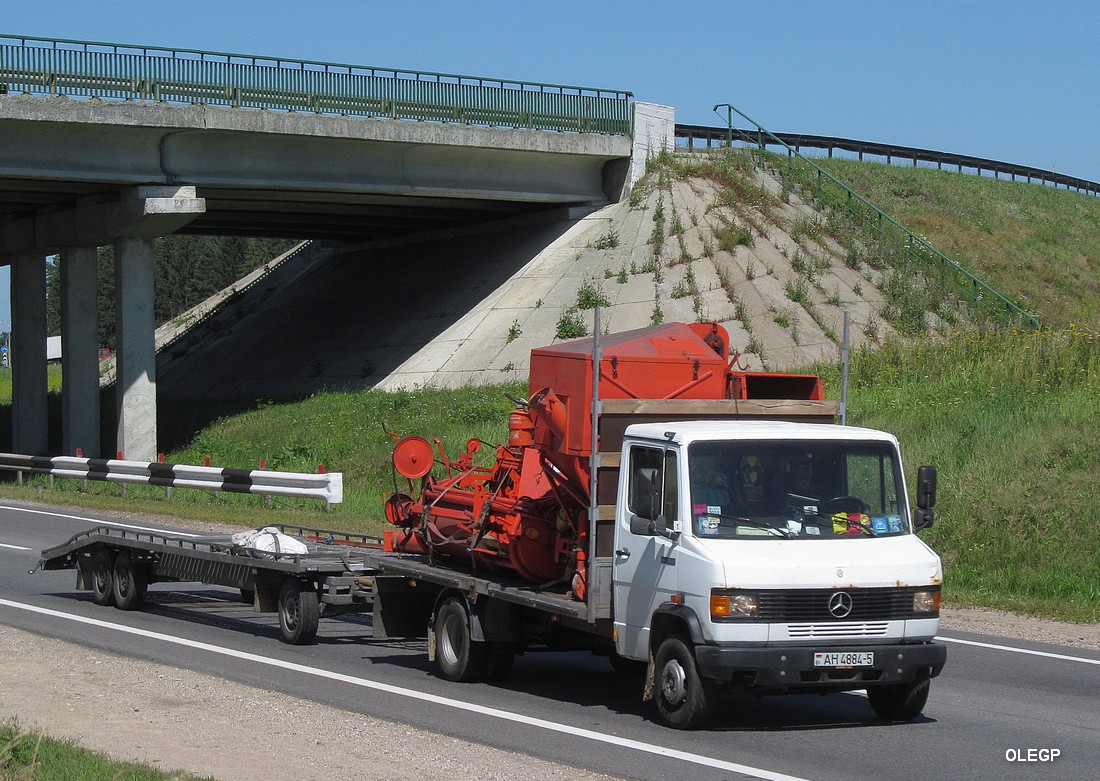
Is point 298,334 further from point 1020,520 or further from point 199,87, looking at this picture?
point 1020,520

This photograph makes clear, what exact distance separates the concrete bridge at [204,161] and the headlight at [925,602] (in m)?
24.0

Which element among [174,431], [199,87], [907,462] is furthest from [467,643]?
[174,431]

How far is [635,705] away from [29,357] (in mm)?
31915

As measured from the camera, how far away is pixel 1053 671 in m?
11.5

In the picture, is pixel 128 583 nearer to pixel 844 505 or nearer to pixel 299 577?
pixel 299 577

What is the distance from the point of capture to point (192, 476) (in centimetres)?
2622

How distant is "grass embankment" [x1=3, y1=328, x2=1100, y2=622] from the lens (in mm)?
16359

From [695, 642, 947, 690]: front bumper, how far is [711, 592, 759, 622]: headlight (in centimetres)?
20

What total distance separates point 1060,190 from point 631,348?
55341mm

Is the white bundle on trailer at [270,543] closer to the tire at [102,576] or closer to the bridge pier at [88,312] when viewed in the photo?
the tire at [102,576]

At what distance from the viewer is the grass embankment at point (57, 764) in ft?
23.3

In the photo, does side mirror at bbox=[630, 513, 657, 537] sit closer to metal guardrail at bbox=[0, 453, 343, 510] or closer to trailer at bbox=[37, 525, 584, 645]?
trailer at bbox=[37, 525, 584, 645]

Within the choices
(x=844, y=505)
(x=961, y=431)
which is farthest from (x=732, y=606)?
(x=961, y=431)

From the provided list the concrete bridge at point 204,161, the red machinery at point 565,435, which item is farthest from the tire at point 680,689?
the concrete bridge at point 204,161
